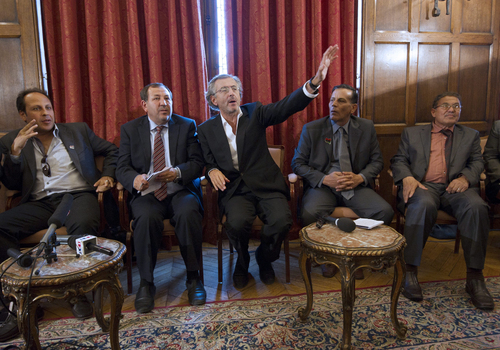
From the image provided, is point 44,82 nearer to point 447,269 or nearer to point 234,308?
point 234,308

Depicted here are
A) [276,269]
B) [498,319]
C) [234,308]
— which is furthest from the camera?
[276,269]

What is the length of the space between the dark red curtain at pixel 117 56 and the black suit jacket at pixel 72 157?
0.30m

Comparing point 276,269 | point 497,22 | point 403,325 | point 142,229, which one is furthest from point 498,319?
point 497,22

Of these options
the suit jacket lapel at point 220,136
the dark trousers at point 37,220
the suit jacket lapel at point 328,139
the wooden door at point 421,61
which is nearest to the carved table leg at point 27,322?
the dark trousers at point 37,220

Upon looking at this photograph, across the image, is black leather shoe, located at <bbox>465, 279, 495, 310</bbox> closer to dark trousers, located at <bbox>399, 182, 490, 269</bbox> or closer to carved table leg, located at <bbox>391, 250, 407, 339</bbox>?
dark trousers, located at <bbox>399, 182, 490, 269</bbox>

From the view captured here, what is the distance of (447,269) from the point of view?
2.60 meters

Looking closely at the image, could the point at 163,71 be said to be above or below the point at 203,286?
above

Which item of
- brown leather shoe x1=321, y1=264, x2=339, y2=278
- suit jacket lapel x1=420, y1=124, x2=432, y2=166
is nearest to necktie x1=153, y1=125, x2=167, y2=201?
brown leather shoe x1=321, y1=264, x2=339, y2=278

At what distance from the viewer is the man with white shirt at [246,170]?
233 cm

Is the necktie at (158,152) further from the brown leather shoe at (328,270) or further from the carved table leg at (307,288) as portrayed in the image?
the brown leather shoe at (328,270)

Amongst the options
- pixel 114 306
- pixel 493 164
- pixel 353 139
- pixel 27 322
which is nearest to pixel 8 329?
pixel 27 322

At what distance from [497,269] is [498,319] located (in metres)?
0.83

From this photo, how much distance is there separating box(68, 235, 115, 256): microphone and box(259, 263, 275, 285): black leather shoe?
4.07 ft

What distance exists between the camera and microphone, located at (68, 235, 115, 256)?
150 cm
